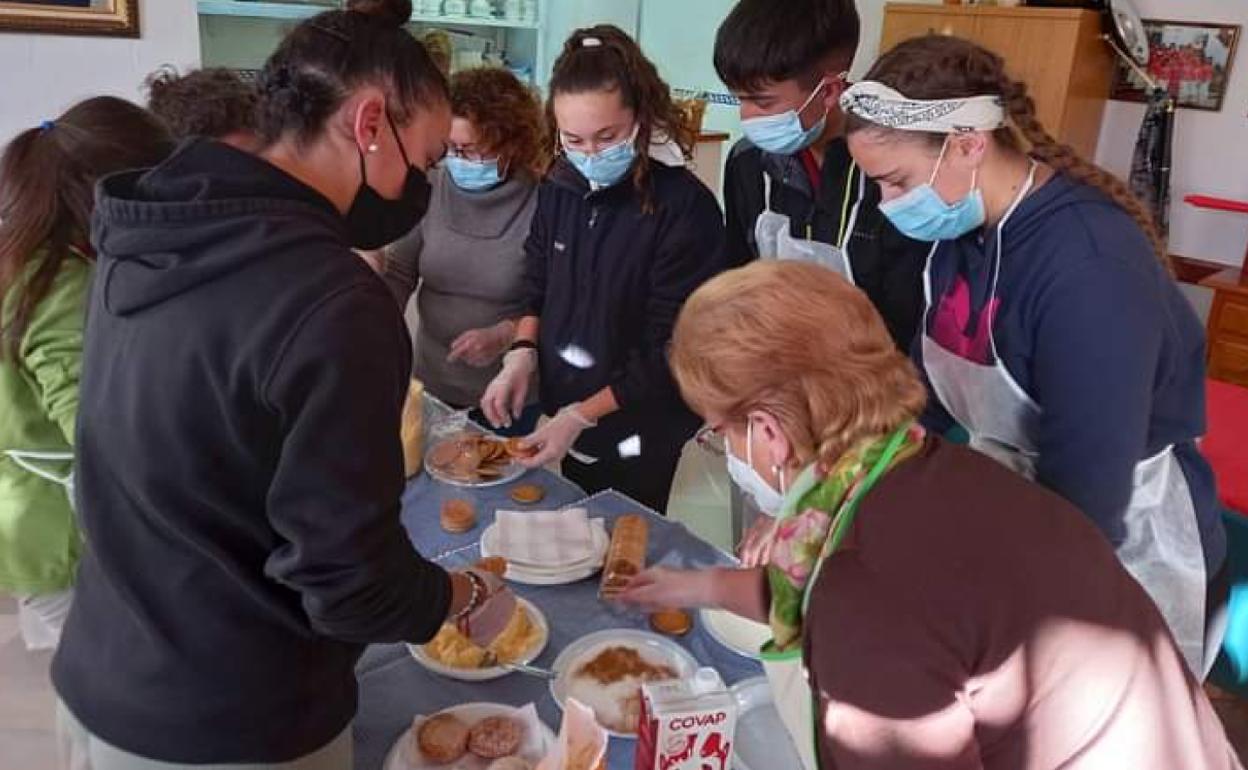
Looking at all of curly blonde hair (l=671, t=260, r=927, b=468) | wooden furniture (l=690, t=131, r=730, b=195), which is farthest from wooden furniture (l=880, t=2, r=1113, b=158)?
curly blonde hair (l=671, t=260, r=927, b=468)

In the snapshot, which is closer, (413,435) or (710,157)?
(413,435)

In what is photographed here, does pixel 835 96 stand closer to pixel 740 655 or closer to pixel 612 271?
pixel 612 271

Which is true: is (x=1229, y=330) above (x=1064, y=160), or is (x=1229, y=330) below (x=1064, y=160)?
below

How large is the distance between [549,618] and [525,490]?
376 mm

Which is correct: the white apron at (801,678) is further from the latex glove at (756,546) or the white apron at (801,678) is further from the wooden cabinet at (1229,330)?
the wooden cabinet at (1229,330)

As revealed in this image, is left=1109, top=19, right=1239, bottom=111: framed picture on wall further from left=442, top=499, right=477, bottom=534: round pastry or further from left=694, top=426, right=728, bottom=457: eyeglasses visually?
left=442, top=499, right=477, bottom=534: round pastry

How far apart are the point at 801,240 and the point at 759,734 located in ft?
3.10

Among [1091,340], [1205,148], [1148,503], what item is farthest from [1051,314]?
[1205,148]

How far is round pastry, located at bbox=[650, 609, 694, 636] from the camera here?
4.32 ft

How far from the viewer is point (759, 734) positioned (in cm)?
113

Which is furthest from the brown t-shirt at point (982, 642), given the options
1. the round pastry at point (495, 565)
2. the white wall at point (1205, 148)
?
the white wall at point (1205, 148)

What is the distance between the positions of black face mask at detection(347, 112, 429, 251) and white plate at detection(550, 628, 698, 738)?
58 centimetres

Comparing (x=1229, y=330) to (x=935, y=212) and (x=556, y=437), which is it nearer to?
Answer: (x=935, y=212)

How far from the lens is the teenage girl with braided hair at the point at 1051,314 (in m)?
1.13
